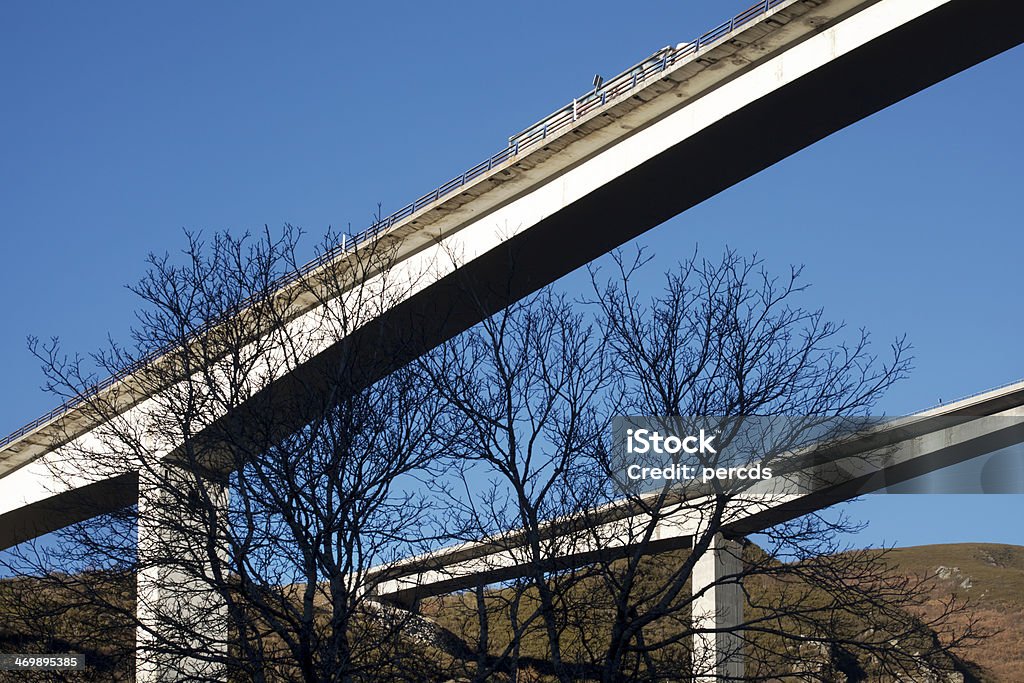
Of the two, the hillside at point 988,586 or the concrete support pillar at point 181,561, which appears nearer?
the concrete support pillar at point 181,561

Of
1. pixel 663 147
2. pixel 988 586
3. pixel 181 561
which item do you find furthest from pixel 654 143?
pixel 988 586

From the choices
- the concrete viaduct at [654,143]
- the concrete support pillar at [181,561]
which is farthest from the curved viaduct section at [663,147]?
the concrete support pillar at [181,561]

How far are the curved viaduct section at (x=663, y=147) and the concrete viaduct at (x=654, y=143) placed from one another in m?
0.03

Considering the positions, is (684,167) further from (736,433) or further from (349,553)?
(349,553)

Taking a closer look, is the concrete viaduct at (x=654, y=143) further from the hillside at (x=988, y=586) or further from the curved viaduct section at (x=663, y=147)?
the hillside at (x=988, y=586)

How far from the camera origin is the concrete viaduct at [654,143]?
20.1 meters

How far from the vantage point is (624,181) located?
2366 cm

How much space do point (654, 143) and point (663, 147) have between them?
26 cm

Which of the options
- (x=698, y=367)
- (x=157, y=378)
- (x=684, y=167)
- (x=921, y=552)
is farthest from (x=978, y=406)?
(x=921, y=552)

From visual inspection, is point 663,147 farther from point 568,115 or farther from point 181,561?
point 181,561

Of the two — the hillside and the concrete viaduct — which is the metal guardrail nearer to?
the concrete viaduct

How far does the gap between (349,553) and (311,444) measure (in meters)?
1.51

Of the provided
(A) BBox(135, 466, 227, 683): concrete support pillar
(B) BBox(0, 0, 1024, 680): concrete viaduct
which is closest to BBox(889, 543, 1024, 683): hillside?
(B) BBox(0, 0, 1024, 680): concrete viaduct

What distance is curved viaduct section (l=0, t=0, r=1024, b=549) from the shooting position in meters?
19.9
